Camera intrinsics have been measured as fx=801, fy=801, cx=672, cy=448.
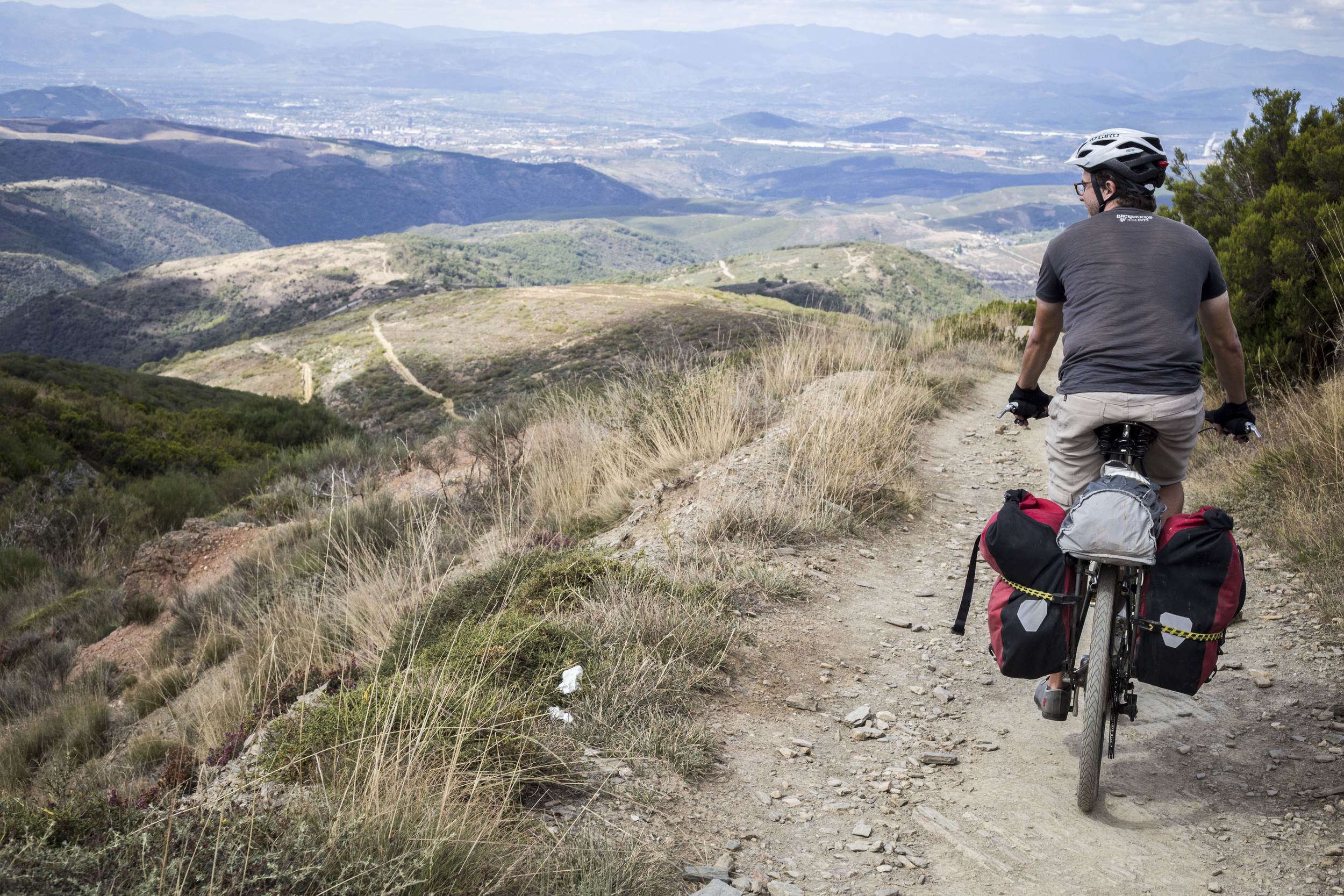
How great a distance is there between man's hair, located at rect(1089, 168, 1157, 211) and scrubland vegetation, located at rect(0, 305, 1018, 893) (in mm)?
2276

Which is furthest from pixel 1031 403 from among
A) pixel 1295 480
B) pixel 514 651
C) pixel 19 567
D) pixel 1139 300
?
pixel 19 567

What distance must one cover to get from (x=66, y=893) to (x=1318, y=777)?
3641 mm

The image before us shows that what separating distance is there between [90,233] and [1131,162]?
193147mm

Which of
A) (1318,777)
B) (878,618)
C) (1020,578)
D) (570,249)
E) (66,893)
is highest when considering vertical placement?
(1020,578)

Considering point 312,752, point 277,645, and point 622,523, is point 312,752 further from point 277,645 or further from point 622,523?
point 622,523

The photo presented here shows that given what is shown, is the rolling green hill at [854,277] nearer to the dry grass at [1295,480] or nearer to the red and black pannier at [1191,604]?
the dry grass at [1295,480]

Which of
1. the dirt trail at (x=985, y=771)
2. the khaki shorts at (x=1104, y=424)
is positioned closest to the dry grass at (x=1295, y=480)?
the dirt trail at (x=985, y=771)

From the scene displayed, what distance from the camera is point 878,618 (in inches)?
168

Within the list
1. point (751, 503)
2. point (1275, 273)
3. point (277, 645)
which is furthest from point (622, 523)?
point (1275, 273)

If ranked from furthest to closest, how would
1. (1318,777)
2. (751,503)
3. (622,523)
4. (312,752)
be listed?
(622,523), (751,503), (1318,777), (312,752)

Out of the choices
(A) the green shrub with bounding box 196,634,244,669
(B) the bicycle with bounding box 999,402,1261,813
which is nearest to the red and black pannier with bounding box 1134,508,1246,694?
(B) the bicycle with bounding box 999,402,1261,813

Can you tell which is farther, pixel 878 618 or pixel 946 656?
pixel 878 618

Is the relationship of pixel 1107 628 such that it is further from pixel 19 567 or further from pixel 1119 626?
pixel 19 567

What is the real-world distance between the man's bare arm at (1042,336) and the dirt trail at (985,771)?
1.44 m
